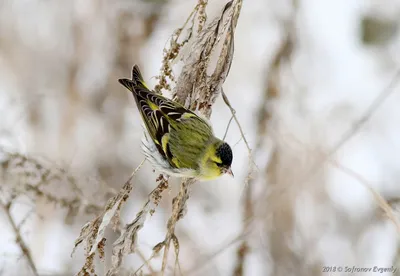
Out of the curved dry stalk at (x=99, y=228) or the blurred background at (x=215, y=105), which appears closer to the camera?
the curved dry stalk at (x=99, y=228)

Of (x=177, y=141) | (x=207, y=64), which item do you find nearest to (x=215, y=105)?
(x=177, y=141)

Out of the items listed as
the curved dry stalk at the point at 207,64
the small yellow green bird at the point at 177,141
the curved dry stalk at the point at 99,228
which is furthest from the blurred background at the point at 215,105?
the curved dry stalk at the point at 99,228

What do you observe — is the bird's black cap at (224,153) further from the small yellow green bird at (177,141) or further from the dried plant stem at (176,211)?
the dried plant stem at (176,211)

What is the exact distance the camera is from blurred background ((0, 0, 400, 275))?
4.15 meters

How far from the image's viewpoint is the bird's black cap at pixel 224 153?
2.66 meters

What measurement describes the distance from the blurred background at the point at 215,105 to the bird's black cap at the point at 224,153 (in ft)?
3.84

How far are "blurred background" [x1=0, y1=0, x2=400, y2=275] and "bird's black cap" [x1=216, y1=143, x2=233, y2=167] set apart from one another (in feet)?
3.84

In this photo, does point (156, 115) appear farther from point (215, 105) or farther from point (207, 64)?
point (215, 105)

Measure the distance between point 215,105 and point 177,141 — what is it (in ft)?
7.07

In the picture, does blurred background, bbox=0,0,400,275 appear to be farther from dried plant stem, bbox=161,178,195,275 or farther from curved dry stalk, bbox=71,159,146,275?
curved dry stalk, bbox=71,159,146,275

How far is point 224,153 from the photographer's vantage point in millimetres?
2654

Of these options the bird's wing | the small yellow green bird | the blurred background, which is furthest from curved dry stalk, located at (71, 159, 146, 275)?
the blurred background

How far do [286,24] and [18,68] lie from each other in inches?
103

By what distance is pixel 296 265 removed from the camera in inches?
132
